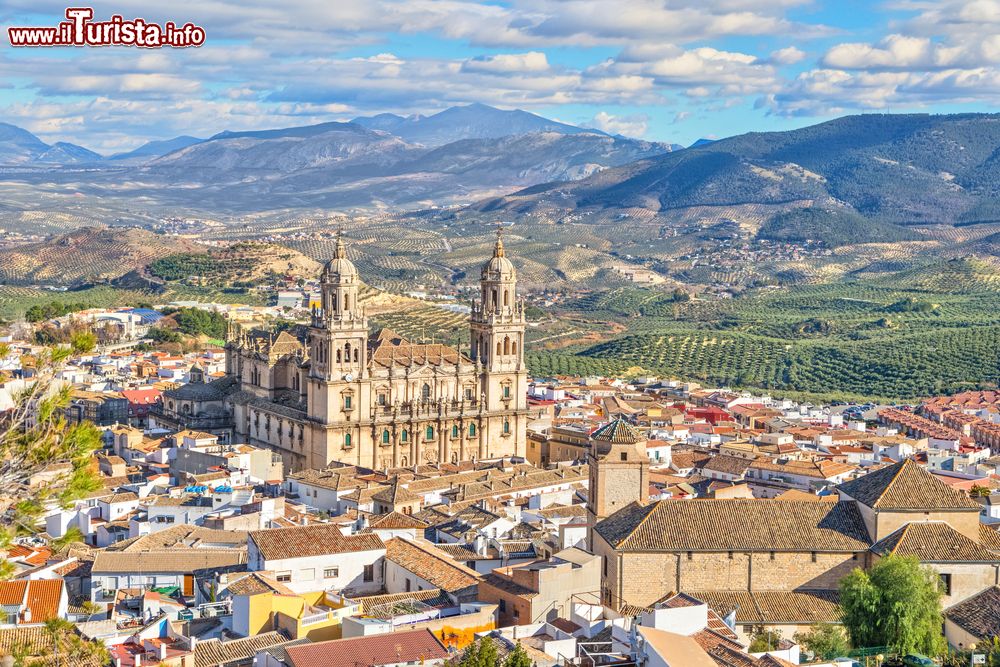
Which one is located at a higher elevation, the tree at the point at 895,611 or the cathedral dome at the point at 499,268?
the cathedral dome at the point at 499,268

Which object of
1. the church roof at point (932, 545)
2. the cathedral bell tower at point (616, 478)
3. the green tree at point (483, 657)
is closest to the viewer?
the green tree at point (483, 657)

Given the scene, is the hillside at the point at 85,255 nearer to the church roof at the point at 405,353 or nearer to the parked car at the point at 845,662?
the church roof at the point at 405,353

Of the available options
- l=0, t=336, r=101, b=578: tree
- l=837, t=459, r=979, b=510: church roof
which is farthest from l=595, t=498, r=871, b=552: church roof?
l=0, t=336, r=101, b=578: tree

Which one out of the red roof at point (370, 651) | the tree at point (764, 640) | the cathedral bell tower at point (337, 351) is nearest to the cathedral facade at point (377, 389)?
the cathedral bell tower at point (337, 351)

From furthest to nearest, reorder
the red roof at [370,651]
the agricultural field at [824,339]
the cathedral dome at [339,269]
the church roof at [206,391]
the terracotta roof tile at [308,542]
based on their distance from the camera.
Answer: the agricultural field at [824,339]
the church roof at [206,391]
the cathedral dome at [339,269]
the terracotta roof tile at [308,542]
the red roof at [370,651]

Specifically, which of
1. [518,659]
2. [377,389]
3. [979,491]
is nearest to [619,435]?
[518,659]

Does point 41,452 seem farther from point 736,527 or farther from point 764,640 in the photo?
point 736,527

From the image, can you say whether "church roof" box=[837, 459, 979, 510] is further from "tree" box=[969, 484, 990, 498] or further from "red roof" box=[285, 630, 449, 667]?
"red roof" box=[285, 630, 449, 667]
